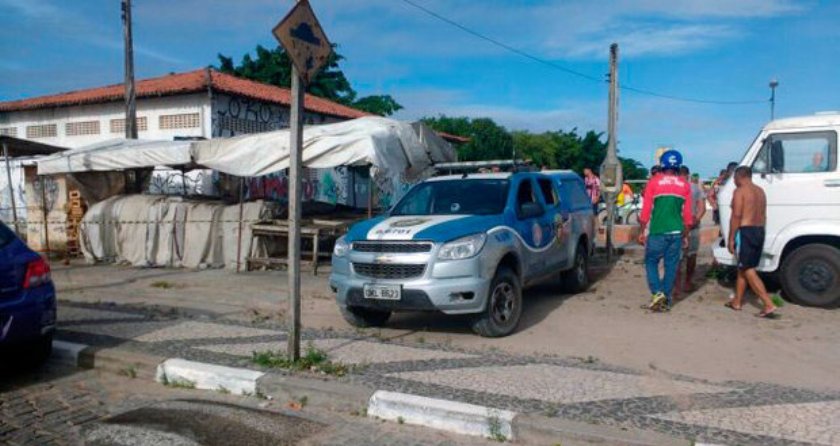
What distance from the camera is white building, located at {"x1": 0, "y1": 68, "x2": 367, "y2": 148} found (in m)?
23.7

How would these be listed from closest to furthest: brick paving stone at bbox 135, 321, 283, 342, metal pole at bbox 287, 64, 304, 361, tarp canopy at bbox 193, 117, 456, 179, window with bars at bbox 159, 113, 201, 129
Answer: metal pole at bbox 287, 64, 304, 361 → brick paving stone at bbox 135, 321, 283, 342 → tarp canopy at bbox 193, 117, 456, 179 → window with bars at bbox 159, 113, 201, 129

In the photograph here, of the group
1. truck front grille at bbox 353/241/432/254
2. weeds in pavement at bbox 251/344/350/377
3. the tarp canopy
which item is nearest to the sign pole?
weeds in pavement at bbox 251/344/350/377

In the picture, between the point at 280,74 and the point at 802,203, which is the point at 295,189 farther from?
the point at 280,74

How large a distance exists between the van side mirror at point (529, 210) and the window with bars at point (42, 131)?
25.8m

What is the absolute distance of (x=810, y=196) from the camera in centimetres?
842

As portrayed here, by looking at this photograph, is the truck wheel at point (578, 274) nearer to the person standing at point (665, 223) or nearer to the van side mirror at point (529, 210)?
the person standing at point (665, 223)

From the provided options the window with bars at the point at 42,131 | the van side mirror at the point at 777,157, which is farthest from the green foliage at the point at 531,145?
the van side mirror at the point at 777,157

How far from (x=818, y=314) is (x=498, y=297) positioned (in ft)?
14.0

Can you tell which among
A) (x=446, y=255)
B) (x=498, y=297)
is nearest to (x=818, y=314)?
(x=498, y=297)

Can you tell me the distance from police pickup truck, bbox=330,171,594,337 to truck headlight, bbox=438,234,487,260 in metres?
0.01

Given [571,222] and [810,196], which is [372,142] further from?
[810,196]

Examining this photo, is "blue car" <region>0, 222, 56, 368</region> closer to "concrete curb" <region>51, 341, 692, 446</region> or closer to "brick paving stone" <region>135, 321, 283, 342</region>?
"concrete curb" <region>51, 341, 692, 446</region>

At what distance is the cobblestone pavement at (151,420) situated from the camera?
14.9 ft

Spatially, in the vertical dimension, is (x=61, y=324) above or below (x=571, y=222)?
below
